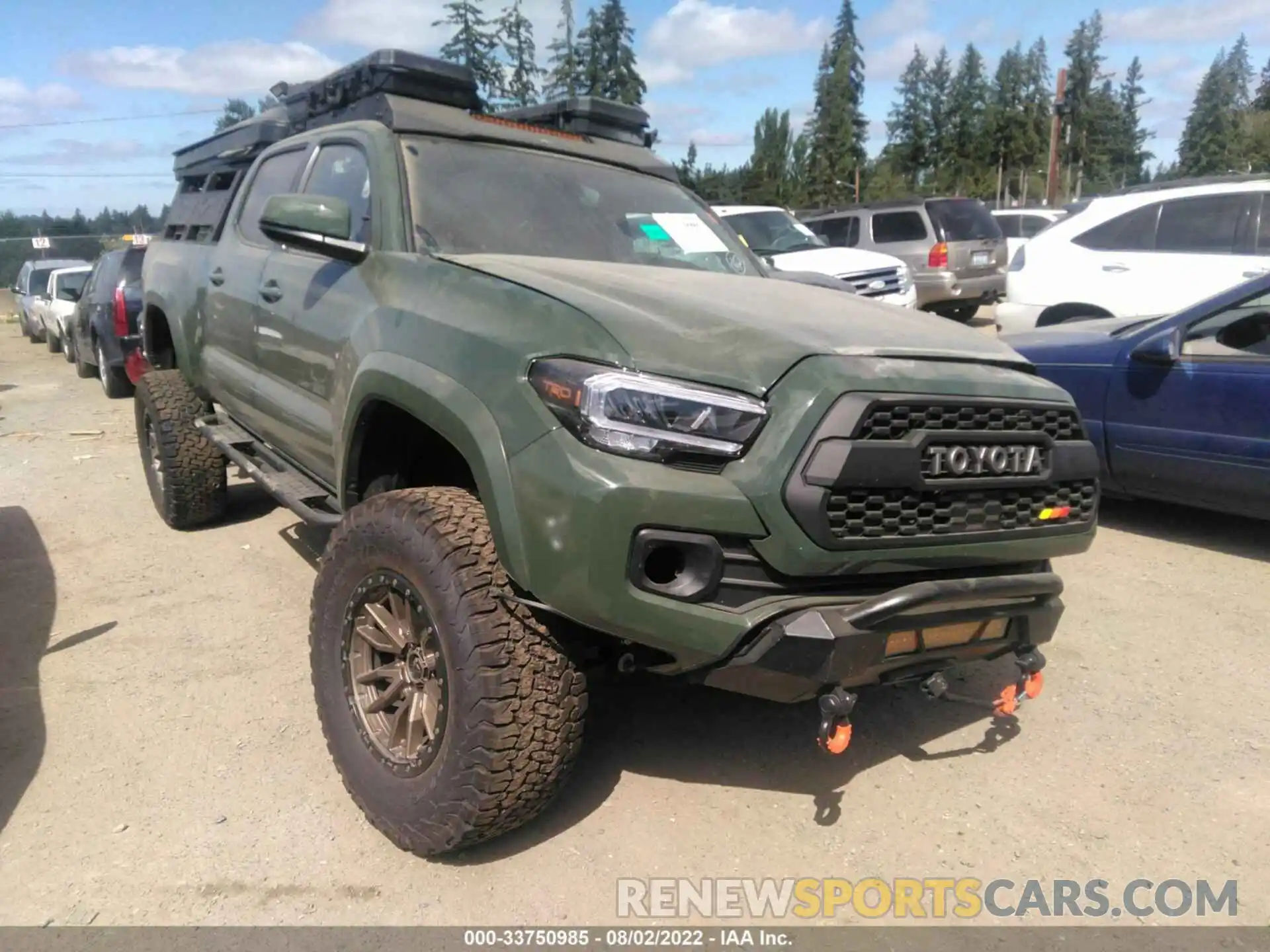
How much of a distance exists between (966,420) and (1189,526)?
4033 millimetres

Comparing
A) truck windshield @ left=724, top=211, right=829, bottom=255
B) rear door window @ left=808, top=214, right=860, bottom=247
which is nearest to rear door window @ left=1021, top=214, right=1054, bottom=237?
rear door window @ left=808, top=214, right=860, bottom=247

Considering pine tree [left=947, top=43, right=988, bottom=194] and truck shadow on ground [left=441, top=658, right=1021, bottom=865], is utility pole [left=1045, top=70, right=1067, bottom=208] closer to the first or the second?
pine tree [left=947, top=43, right=988, bottom=194]

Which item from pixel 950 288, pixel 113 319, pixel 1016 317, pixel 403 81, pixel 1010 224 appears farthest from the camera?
pixel 1010 224

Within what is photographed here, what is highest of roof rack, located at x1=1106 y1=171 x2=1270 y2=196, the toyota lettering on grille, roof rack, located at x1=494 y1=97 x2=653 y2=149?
roof rack, located at x1=494 y1=97 x2=653 y2=149

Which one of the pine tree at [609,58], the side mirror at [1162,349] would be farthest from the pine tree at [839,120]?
the side mirror at [1162,349]

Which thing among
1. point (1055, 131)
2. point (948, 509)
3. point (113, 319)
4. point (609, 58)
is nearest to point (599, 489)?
point (948, 509)

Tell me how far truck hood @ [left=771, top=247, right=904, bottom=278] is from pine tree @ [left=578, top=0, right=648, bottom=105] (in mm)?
29241

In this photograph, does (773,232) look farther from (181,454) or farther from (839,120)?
(839,120)

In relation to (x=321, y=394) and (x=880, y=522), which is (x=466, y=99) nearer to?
(x=321, y=394)

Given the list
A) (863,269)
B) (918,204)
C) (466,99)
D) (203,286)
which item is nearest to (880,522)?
(466,99)

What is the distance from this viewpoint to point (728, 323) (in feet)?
8.77

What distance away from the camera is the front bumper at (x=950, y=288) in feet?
45.3

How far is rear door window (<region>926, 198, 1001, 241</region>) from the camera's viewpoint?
46.4 feet

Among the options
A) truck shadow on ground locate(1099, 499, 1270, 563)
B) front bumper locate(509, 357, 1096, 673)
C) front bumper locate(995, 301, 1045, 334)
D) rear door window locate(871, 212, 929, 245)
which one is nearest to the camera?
front bumper locate(509, 357, 1096, 673)
